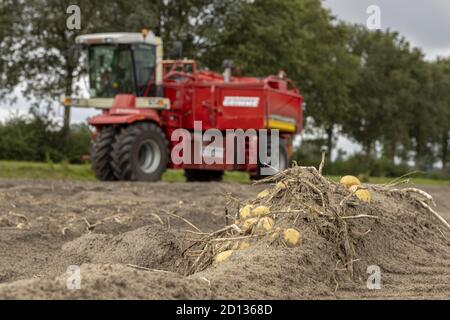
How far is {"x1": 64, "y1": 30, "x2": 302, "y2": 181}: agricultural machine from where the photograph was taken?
65.7 ft

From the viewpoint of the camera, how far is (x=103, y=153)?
1953 centimetres

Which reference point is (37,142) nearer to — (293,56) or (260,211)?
(293,56)

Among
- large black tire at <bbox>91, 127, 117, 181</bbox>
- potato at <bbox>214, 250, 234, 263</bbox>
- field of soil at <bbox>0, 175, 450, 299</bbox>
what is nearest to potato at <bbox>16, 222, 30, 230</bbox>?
field of soil at <bbox>0, 175, 450, 299</bbox>

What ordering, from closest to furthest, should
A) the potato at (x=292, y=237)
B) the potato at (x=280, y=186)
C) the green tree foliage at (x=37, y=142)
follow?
1. the potato at (x=292, y=237)
2. the potato at (x=280, y=186)
3. the green tree foliage at (x=37, y=142)

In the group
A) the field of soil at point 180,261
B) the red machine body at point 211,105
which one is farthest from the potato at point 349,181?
the red machine body at point 211,105

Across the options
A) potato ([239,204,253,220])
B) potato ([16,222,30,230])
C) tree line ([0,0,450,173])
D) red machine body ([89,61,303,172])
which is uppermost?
tree line ([0,0,450,173])

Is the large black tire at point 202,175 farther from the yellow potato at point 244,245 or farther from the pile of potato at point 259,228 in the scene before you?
the yellow potato at point 244,245

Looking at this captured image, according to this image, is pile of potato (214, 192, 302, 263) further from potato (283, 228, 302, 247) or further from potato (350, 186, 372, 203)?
potato (350, 186, 372, 203)

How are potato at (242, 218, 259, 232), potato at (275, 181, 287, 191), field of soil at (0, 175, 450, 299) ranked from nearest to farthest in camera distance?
field of soil at (0, 175, 450, 299) < potato at (242, 218, 259, 232) < potato at (275, 181, 287, 191)

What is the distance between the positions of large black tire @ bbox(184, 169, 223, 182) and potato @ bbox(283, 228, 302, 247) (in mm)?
16866

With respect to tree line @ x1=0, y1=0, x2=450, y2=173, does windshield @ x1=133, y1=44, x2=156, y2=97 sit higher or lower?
lower

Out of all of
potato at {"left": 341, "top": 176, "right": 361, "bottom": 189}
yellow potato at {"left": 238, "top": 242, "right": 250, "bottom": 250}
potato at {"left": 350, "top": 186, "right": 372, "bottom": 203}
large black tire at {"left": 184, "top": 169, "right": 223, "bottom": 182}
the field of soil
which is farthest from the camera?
large black tire at {"left": 184, "top": 169, "right": 223, "bottom": 182}

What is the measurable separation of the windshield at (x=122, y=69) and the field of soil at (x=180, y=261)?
30.2 feet

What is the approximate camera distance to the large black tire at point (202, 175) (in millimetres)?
23359
